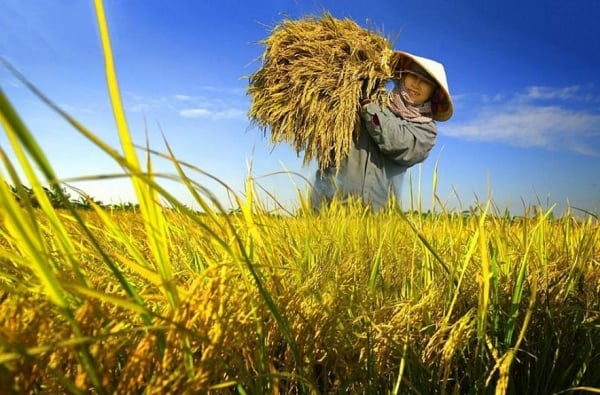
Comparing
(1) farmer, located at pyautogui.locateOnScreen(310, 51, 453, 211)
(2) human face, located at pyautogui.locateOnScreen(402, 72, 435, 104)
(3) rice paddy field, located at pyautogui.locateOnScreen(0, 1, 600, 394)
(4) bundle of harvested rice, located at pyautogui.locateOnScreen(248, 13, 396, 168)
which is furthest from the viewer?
(2) human face, located at pyautogui.locateOnScreen(402, 72, 435, 104)

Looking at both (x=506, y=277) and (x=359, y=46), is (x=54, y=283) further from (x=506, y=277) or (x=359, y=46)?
(x=359, y=46)

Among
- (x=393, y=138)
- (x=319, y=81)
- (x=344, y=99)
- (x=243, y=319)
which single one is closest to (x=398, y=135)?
(x=393, y=138)

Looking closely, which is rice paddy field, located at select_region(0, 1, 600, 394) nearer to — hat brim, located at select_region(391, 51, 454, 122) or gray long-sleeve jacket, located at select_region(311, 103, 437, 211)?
gray long-sleeve jacket, located at select_region(311, 103, 437, 211)

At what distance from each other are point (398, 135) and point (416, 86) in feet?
1.44

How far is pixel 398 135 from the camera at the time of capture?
11.3 feet

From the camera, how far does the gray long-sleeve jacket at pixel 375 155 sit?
3402mm

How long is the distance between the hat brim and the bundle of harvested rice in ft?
0.30

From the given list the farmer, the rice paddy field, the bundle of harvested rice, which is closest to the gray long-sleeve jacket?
the farmer

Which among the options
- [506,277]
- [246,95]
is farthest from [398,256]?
[246,95]

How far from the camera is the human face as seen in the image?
3620 millimetres

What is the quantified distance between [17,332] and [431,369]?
48 centimetres

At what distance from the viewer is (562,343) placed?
750 mm

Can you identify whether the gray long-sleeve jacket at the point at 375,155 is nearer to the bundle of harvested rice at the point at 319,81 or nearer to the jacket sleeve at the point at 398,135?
the jacket sleeve at the point at 398,135

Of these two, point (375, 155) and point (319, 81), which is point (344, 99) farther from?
point (375, 155)
